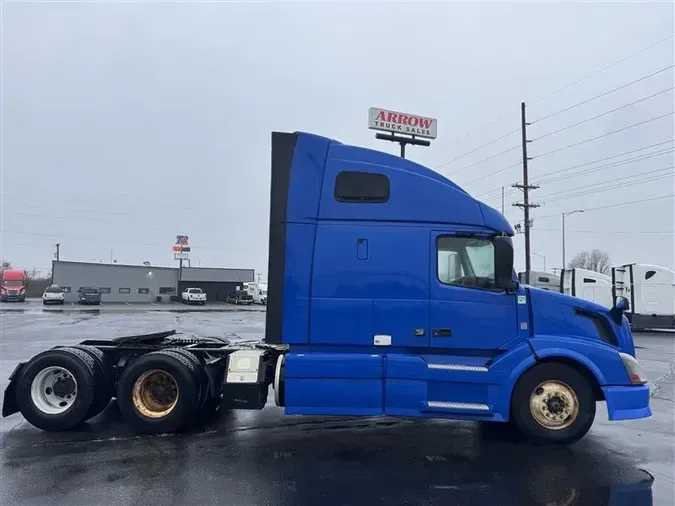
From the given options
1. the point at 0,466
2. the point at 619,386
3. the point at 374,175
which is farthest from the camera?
the point at 374,175

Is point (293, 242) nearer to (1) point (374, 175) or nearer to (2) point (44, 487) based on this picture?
(1) point (374, 175)

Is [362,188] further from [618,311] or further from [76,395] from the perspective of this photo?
[76,395]

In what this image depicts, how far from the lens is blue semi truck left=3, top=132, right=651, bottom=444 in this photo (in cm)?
598

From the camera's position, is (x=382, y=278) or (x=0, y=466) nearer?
(x=0, y=466)

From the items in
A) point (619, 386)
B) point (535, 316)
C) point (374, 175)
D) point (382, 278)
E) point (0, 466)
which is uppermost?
point (374, 175)

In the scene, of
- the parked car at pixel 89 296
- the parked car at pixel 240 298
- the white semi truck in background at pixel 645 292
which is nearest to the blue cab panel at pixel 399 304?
the white semi truck in background at pixel 645 292

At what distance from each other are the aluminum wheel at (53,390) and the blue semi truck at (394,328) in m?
0.05

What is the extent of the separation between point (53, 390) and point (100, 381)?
688 millimetres

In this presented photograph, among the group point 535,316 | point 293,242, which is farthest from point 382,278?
point 535,316

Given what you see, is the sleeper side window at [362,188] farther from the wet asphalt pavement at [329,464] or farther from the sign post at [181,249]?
the sign post at [181,249]

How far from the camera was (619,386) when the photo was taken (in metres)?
5.98

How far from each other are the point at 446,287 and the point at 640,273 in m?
21.7

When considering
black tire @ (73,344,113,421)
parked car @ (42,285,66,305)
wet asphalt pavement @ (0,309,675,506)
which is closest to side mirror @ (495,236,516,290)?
→ wet asphalt pavement @ (0,309,675,506)

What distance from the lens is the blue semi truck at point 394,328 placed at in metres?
5.98
